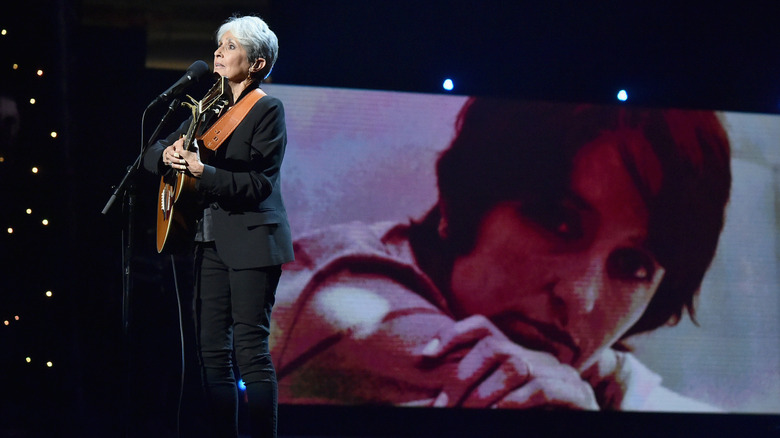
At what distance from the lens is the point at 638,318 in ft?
12.4

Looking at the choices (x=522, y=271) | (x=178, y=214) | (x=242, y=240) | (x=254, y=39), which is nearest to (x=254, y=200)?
(x=242, y=240)

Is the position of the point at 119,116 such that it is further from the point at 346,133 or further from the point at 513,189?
the point at 513,189

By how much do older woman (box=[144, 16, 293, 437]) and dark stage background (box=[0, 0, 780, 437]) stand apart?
1000 millimetres

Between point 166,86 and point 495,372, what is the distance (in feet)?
6.85

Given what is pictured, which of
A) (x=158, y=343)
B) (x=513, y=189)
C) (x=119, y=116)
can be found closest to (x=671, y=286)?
(x=513, y=189)

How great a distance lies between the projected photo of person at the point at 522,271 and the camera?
361 centimetres

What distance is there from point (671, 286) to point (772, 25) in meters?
1.53

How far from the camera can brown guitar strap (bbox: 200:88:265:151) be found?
2.20 meters

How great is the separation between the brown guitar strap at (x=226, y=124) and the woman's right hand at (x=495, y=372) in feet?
5.89

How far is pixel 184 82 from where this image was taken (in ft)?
7.52

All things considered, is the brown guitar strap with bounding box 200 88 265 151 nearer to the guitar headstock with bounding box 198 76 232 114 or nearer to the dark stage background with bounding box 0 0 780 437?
the guitar headstock with bounding box 198 76 232 114

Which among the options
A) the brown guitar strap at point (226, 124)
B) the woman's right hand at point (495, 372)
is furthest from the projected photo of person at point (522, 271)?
the brown guitar strap at point (226, 124)

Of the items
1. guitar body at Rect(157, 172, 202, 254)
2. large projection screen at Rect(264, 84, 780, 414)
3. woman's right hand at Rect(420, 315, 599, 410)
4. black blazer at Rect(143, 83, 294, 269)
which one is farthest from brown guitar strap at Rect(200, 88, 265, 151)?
woman's right hand at Rect(420, 315, 599, 410)

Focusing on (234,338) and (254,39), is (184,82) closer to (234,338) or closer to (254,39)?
(254,39)
